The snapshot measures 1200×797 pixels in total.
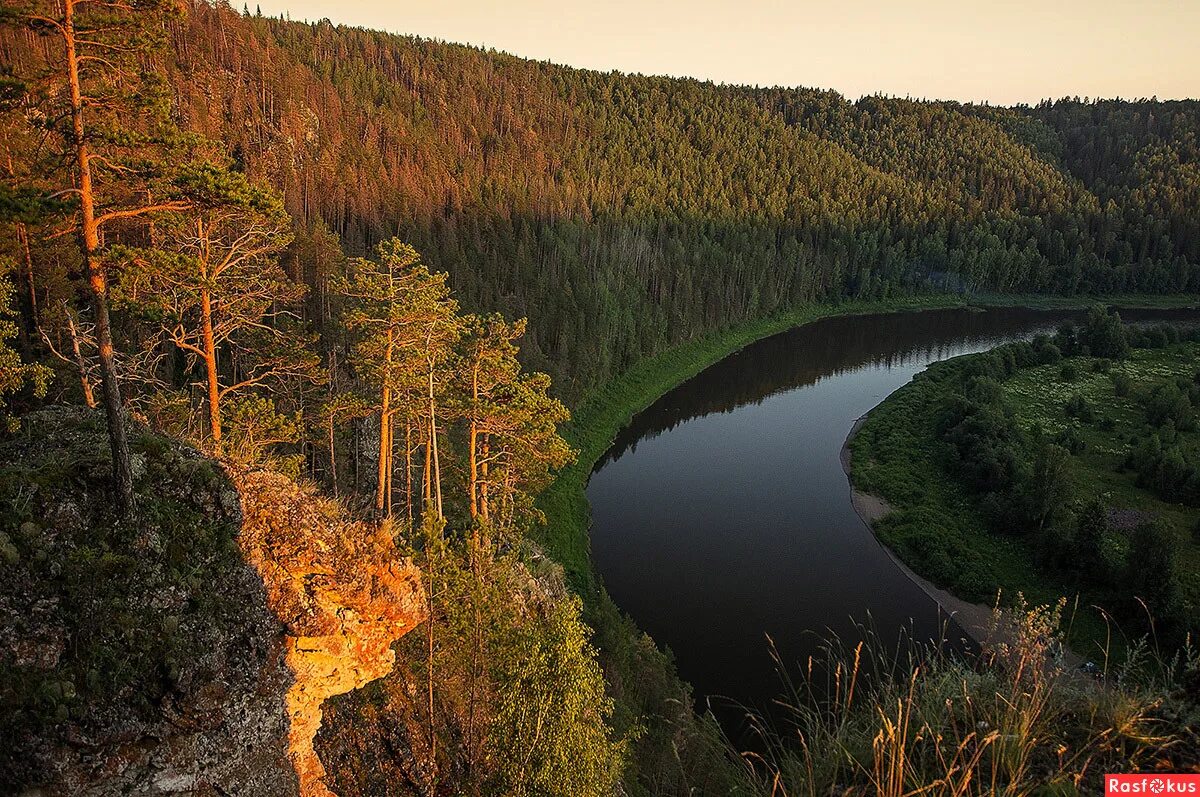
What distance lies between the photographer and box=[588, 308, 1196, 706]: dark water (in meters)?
32.1

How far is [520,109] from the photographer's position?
139000 mm

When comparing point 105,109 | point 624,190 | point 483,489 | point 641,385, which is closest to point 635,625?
point 483,489

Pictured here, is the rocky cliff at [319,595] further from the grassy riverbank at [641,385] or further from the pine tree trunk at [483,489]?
the grassy riverbank at [641,385]

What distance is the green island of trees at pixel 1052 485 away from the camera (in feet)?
108

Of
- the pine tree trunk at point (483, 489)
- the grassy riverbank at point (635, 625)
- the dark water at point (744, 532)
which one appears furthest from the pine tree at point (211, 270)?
the dark water at point (744, 532)

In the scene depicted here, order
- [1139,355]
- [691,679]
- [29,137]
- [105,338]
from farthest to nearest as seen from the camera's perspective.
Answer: [1139,355], [691,679], [29,137], [105,338]

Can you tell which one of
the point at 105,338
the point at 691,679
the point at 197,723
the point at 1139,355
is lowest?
the point at 691,679

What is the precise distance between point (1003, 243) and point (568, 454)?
460 ft

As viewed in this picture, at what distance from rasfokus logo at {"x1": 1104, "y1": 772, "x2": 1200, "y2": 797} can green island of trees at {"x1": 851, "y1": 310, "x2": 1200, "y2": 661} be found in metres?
26.2

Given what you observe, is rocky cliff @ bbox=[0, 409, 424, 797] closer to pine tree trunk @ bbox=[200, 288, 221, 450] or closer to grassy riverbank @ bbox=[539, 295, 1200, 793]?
pine tree trunk @ bbox=[200, 288, 221, 450]

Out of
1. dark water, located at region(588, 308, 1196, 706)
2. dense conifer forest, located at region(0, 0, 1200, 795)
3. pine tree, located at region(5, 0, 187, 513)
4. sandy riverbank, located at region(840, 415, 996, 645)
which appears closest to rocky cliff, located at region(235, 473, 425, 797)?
dense conifer forest, located at region(0, 0, 1200, 795)

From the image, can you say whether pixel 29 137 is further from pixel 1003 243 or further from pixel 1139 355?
pixel 1003 243

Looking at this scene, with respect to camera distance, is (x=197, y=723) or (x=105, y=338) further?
(x=105, y=338)

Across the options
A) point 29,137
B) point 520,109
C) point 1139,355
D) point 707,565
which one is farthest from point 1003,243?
point 29,137
